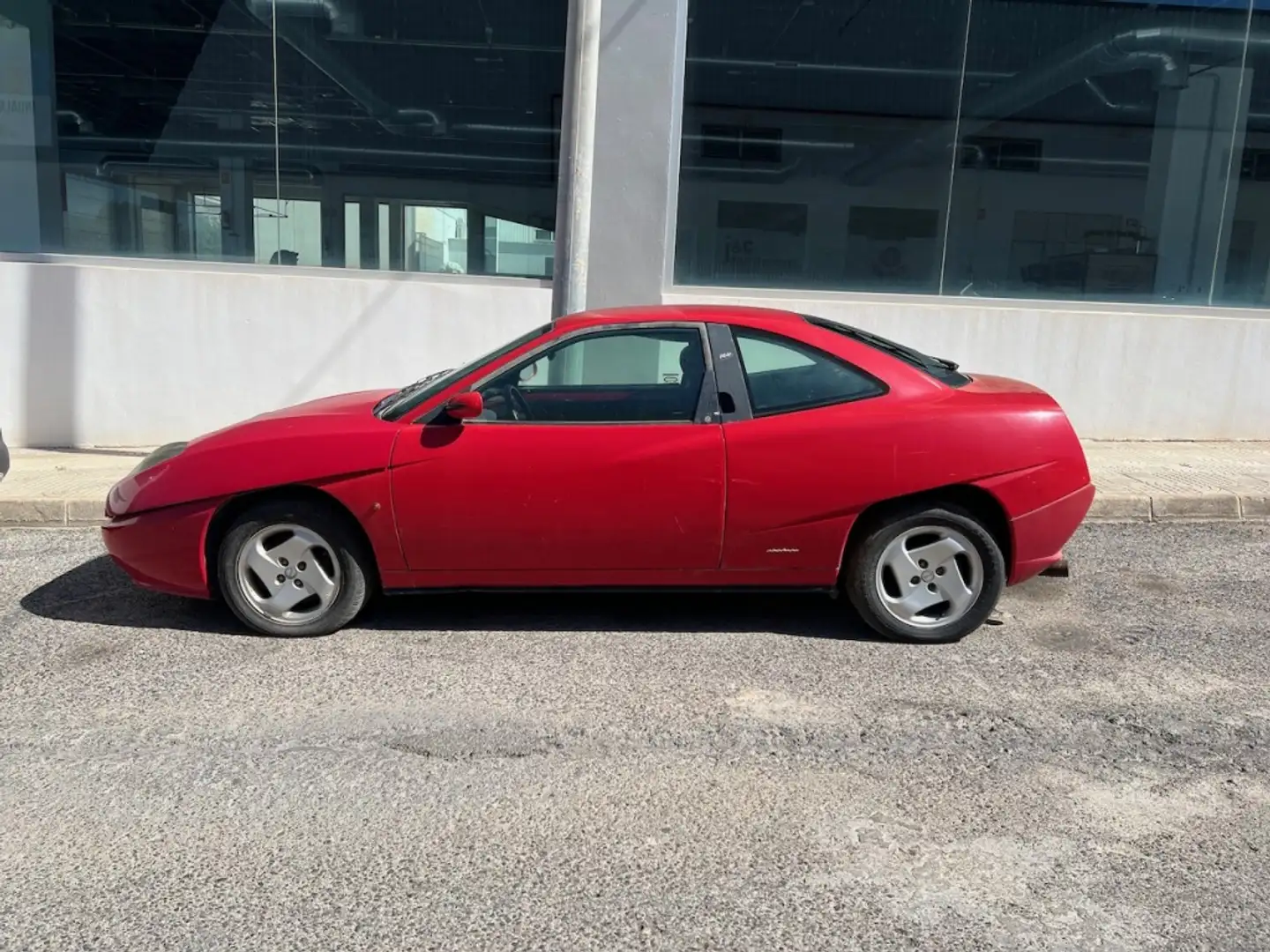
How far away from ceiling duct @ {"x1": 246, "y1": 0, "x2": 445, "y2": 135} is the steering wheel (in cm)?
562

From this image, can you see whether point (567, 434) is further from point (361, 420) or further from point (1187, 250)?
point (1187, 250)

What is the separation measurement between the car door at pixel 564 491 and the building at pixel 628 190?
479 cm

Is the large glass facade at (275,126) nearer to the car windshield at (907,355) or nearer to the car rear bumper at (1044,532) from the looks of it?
the car windshield at (907,355)

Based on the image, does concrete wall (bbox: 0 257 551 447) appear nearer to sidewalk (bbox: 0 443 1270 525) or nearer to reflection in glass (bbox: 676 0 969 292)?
sidewalk (bbox: 0 443 1270 525)

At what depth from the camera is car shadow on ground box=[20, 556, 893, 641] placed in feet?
16.1

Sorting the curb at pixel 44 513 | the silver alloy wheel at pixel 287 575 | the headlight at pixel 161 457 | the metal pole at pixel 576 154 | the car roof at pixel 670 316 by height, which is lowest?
the curb at pixel 44 513


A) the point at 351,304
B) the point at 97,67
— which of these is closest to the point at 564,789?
the point at 351,304

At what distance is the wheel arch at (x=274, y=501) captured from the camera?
464 centimetres

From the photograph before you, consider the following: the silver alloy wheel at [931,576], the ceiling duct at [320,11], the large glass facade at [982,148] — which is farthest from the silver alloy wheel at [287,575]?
the ceiling duct at [320,11]

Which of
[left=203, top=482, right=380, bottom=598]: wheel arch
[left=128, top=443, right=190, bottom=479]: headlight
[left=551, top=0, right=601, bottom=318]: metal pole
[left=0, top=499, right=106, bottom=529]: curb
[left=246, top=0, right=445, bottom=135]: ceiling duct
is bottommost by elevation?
[left=0, top=499, right=106, bottom=529]: curb

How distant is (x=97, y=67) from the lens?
9188 millimetres

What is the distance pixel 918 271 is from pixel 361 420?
6.47m

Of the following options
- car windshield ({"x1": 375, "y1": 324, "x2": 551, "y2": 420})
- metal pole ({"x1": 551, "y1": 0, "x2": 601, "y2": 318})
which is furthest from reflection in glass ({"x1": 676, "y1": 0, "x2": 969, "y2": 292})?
car windshield ({"x1": 375, "y1": 324, "x2": 551, "y2": 420})

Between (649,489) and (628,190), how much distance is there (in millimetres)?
5174
